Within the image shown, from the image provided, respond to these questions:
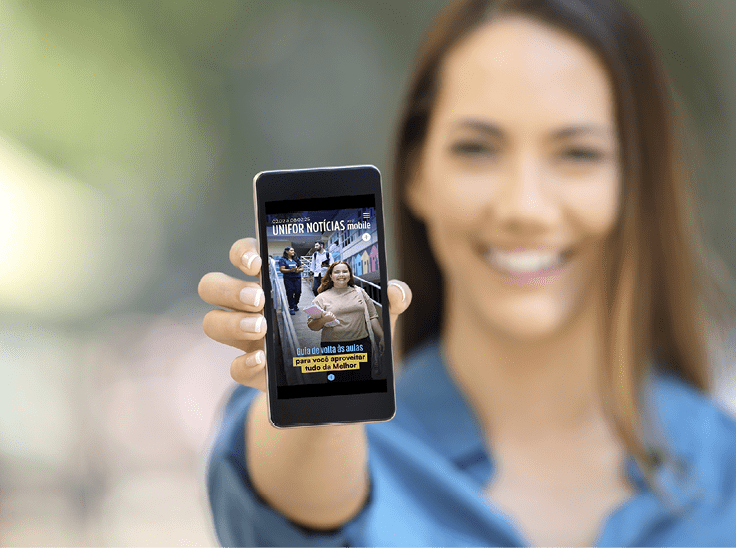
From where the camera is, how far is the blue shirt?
75cm

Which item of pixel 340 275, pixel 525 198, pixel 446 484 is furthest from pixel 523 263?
pixel 340 275

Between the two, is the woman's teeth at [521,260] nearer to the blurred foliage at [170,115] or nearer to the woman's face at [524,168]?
the woman's face at [524,168]

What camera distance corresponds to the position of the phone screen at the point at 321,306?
61 cm

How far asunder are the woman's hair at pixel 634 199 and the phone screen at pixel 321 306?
51cm

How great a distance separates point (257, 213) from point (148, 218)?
1.42 m

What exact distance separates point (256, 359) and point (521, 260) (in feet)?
1.85

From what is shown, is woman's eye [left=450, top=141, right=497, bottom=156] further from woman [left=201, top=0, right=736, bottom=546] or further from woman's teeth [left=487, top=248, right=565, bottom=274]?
woman's teeth [left=487, top=248, right=565, bottom=274]

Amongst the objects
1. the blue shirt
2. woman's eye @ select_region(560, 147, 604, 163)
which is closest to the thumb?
the blue shirt

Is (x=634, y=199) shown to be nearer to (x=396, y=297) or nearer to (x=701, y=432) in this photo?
(x=701, y=432)

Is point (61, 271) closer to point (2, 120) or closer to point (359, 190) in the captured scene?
point (2, 120)

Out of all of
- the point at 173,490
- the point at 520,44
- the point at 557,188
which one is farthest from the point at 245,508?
the point at 173,490

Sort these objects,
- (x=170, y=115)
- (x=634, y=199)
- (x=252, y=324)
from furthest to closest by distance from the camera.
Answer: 1. (x=170, y=115)
2. (x=634, y=199)
3. (x=252, y=324)

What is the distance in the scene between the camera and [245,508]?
2.43 feet

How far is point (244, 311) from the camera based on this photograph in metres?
0.60
